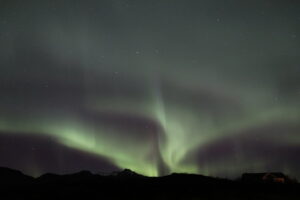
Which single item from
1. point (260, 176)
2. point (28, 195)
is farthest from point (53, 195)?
point (260, 176)

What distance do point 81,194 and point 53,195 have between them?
313 centimetres

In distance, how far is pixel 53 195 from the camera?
3472 cm

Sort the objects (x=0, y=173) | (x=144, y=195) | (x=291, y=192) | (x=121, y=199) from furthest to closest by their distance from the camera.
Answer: (x=0, y=173)
(x=291, y=192)
(x=144, y=195)
(x=121, y=199)

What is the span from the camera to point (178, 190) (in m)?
39.3

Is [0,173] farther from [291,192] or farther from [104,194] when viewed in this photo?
[291,192]

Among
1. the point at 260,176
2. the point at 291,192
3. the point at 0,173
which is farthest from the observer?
the point at 0,173

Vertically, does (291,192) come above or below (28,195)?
below

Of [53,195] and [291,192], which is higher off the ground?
[53,195]

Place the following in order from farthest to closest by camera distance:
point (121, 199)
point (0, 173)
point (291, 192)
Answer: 1. point (0, 173)
2. point (291, 192)
3. point (121, 199)

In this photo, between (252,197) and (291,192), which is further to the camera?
(291,192)

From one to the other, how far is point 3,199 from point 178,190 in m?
20.8

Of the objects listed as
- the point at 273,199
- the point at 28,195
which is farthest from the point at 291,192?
the point at 28,195

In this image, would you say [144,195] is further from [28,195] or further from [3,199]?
[3,199]

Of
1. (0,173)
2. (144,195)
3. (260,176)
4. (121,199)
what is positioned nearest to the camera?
(121,199)
